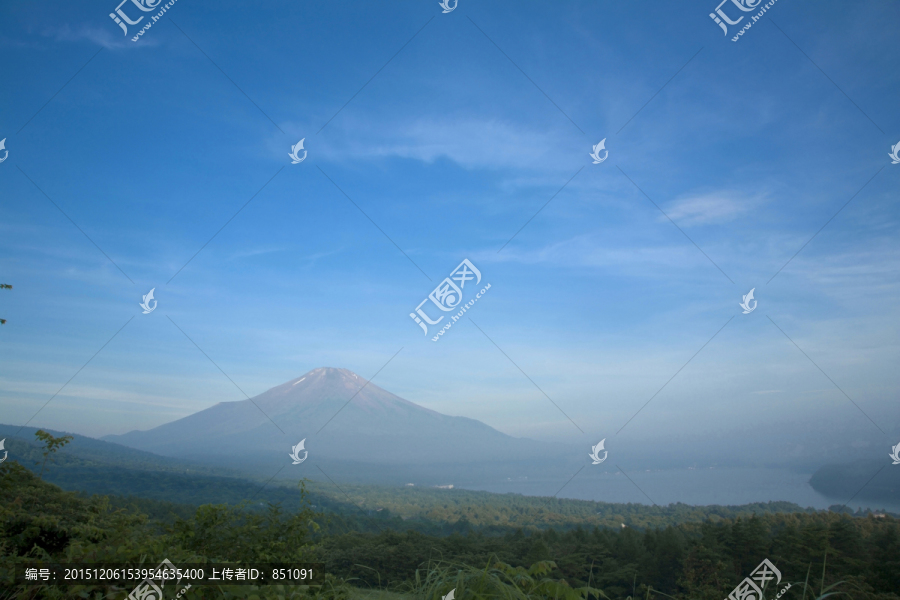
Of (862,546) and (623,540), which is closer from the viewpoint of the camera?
(862,546)

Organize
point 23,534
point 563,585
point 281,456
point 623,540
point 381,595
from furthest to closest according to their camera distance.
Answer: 1. point 281,456
2. point 623,540
3. point 23,534
4. point 381,595
5. point 563,585

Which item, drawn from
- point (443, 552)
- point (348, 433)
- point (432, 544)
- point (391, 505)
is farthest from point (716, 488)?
point (348, 433)

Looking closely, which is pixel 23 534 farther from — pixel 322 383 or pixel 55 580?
pixel 322 383

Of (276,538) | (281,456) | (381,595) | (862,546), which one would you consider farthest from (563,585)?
(281,456)
